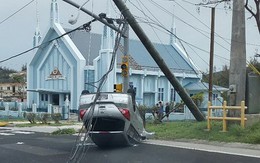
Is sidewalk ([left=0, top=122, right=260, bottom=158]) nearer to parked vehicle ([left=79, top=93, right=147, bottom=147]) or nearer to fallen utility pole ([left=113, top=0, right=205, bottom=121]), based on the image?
parked vehicle ([left=79, top=93, right=147, bottom=147])

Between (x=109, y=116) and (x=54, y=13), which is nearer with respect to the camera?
(x=109, y=116)

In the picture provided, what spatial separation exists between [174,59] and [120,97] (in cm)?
3877

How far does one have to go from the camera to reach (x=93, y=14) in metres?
18.3

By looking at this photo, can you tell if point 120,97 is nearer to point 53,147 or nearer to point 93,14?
point 53,147

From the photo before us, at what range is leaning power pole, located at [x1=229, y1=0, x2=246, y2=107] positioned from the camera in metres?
18.5

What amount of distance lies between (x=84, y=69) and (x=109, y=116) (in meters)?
30.3

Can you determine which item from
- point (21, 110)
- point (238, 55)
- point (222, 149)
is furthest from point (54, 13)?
point (222, 149)

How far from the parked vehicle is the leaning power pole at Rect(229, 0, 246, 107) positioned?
576 cm

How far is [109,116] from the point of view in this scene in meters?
13.7

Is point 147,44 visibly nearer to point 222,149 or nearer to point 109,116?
point 109,116

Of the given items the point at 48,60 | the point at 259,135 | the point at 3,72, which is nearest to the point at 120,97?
the point at 259,135

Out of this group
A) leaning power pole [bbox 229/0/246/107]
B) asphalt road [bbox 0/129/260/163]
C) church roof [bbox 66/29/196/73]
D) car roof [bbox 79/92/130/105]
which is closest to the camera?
asphalt road [bbox 0/129/260/163]

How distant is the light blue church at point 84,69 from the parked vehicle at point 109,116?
86.7ft

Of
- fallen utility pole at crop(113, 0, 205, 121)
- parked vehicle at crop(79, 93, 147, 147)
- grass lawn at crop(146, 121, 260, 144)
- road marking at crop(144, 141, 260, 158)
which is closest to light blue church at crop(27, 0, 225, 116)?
fallen utility pole at crop(113, 0, 205, 121)
